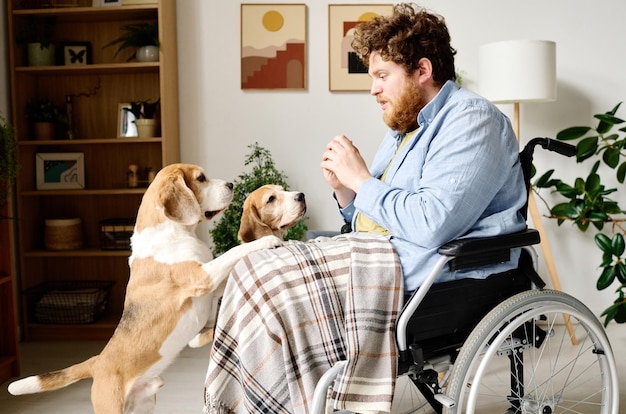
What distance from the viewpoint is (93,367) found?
5.49 feet

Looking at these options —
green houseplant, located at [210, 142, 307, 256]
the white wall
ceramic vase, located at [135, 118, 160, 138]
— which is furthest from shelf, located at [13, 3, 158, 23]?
green houseplant, located at [210, 142, 307, 256]

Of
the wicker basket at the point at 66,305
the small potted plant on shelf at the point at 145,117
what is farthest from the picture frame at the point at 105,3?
the wicker basket at the point at 66,305

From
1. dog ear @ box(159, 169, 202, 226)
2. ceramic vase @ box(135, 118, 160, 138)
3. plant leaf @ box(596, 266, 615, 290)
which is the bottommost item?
plant leaf @ box(596, 266, 615, 290)

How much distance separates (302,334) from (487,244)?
47cm

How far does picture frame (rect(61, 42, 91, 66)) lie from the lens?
356 centimetres

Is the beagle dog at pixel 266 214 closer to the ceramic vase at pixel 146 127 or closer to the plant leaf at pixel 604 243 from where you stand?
the ceramic vase at pixel 146 127

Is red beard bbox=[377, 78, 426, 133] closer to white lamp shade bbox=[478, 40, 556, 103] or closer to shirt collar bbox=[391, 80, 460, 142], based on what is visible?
shirt collar bbox=[391, 80, 460, 142]

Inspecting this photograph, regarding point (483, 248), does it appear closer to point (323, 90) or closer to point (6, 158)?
point (6, 158)

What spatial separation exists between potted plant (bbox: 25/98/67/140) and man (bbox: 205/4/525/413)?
2.30m

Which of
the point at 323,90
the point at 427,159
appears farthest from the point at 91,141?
the point at 427,159

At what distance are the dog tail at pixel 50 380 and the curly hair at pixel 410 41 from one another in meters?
1.11

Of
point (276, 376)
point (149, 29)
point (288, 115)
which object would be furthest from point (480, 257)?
point (149, 29)

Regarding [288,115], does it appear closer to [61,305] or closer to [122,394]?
[61,305]

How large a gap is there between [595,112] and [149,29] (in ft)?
8.03
